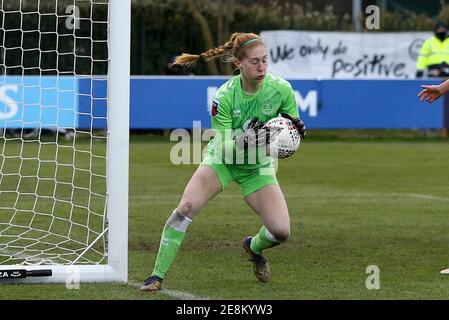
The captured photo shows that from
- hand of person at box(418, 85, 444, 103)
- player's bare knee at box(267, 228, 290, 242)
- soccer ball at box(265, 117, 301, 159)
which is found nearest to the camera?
soccer ball at box(265, 117, 301, 159)

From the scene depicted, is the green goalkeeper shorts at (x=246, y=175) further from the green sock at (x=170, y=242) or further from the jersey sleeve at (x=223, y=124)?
the green sock at (x=170, y=242)

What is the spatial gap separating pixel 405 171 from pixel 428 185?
2008 mm

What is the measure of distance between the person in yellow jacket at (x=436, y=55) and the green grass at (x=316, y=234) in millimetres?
5036

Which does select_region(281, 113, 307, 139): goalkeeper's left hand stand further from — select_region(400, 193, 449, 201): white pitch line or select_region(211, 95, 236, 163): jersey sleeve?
select_region(400, 193, 449, 201): white pitch line

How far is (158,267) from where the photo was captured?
8.44m

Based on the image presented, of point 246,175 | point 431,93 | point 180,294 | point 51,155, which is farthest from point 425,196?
point 180,294

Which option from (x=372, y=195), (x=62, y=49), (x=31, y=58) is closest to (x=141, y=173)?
(x=31, y=58)

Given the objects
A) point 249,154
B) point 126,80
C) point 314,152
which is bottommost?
point 314,152

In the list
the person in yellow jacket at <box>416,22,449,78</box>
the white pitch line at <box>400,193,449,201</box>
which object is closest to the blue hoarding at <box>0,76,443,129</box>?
the person in yellow jacket at <box>416,22,449,78</box>

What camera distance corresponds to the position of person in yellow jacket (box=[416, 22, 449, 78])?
25297 mm

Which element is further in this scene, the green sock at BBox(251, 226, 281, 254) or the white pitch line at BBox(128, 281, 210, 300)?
the green sock at BBox(251, 226, 281, 254)

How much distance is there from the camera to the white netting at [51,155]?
415 inches

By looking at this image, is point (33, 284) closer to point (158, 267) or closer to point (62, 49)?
point (158, 267)

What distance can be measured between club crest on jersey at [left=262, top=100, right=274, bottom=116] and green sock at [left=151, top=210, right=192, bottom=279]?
100cm
